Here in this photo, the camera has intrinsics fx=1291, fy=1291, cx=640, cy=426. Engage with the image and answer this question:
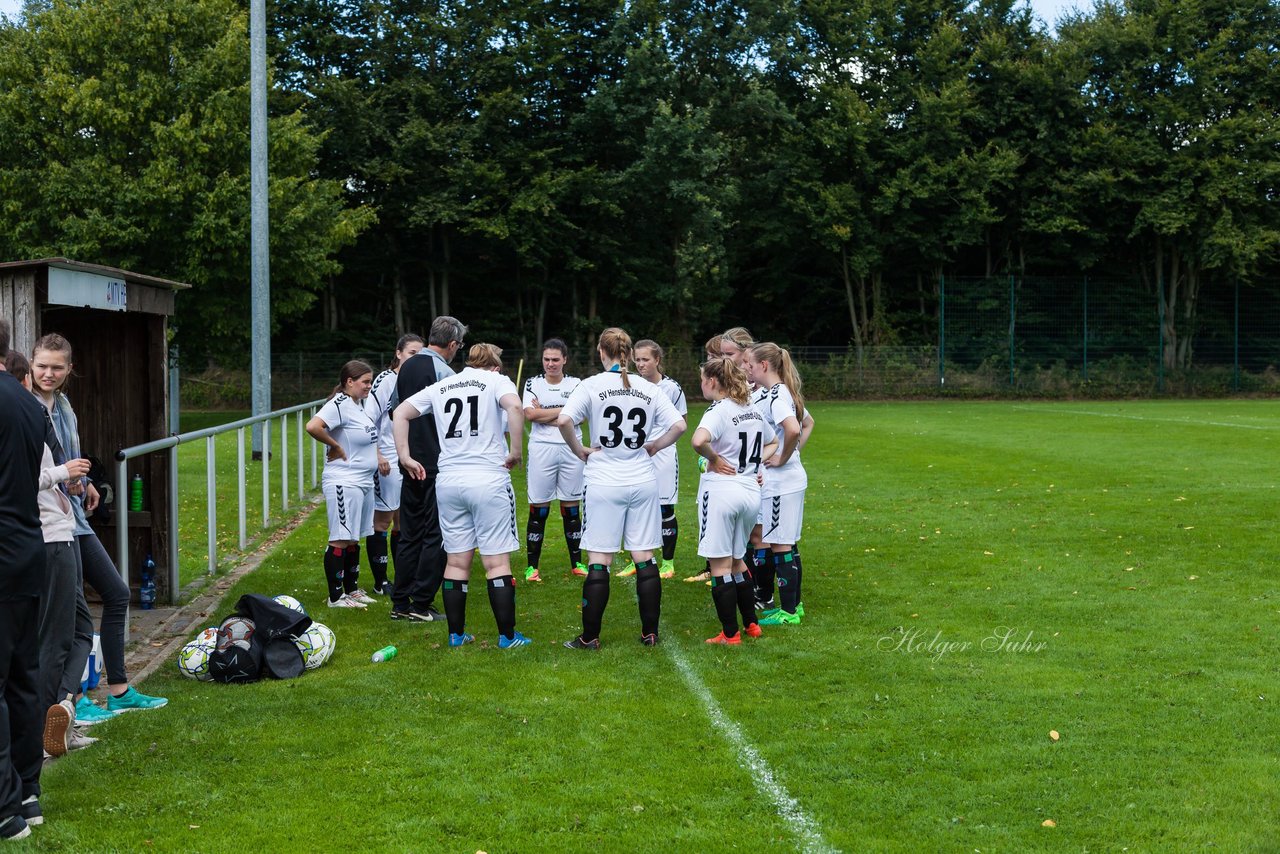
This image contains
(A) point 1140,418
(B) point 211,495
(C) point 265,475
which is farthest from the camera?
(A) point 1140,418

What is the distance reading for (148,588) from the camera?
9180 mm

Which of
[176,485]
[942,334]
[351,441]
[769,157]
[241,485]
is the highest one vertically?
[769,157]

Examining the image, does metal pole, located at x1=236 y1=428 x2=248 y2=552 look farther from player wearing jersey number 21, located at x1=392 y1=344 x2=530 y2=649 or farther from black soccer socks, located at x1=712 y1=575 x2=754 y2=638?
black soccer socks, located at x1=712 y1=575 x2=754 y2=638

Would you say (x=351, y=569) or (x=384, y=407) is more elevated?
(x=384, y=407)

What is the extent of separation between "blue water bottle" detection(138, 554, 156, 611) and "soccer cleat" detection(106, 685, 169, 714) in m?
2.68

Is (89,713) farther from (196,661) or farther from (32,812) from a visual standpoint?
(32,812)

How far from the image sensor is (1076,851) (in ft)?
14.9

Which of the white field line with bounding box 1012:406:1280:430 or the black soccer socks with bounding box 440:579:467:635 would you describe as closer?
the black soccer socks with bounding box 440:579:467:635

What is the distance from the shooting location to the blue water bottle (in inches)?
361

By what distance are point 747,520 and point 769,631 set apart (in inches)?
33.7

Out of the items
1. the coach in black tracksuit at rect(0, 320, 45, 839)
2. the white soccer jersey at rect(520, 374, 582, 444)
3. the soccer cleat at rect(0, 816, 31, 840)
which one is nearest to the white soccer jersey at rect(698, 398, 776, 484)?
the white soccer jersey at rect(520, 374, 582, 444)

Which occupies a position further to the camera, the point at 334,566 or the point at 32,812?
the point at 334,566

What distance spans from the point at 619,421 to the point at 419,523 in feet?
6.68

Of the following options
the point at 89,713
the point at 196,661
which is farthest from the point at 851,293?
the point at 89,713
